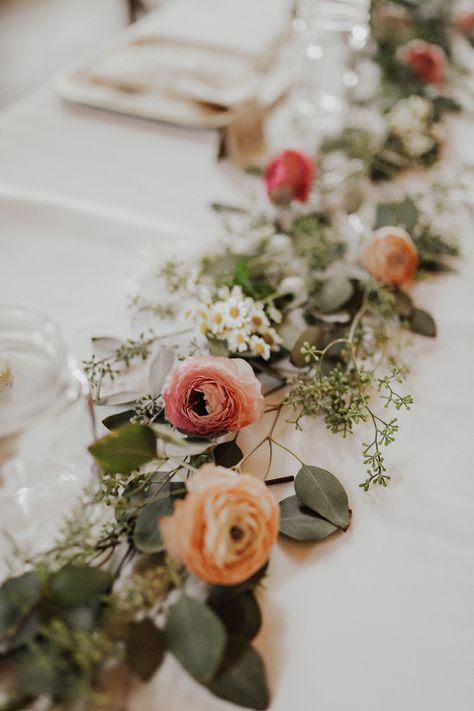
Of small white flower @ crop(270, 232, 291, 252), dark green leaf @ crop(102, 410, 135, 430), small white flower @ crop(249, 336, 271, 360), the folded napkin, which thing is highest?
the folded napkin

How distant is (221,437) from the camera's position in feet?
2.17

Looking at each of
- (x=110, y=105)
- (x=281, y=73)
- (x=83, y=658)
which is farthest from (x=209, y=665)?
(x=281, y=73)

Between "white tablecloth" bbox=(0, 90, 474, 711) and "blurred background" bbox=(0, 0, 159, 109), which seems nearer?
"white tablecloth" bbox=(0, 90, 474, 711)

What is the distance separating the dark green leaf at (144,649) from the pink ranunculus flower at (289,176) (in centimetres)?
72

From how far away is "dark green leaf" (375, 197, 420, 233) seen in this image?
1.01m

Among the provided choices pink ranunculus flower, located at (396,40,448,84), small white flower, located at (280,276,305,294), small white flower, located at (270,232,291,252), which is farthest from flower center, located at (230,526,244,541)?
pink ranunculus flower, located at (396,40,448,84)

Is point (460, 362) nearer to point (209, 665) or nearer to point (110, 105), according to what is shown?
point (209, 665)

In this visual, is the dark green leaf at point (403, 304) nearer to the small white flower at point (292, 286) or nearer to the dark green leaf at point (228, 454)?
the small white flower at point (292, 286)

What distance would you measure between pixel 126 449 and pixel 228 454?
130 millimetres

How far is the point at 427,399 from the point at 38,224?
710 millimetres

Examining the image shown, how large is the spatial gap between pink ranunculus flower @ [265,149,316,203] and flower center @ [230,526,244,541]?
640 mm

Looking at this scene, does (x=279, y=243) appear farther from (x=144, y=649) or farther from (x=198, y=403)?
(x=144, y=649)

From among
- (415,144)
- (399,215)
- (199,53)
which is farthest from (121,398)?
(199,53)

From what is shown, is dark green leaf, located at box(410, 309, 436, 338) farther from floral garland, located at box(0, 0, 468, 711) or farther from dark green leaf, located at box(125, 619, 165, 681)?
dark green leaf, located at box(125, 619, 165, 681)
